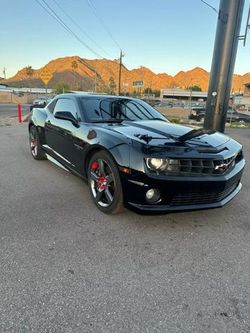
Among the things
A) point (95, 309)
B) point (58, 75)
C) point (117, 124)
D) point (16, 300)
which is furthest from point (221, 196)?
point (58, 75)

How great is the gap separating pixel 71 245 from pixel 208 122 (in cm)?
735

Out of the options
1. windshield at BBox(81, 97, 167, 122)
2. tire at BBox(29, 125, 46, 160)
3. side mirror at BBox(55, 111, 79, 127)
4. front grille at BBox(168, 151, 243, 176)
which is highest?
windshield at BBox(81, 97, 167, 122)

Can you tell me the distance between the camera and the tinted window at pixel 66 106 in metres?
4.03

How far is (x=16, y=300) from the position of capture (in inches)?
75.5

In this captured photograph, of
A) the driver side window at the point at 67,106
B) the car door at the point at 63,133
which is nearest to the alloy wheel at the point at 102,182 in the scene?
the car door at the point at 63,133

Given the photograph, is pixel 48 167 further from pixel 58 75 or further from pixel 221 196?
pixel 58 75

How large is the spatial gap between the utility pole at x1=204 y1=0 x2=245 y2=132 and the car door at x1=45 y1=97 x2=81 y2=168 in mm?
5649

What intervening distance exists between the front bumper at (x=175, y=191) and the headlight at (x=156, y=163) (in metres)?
0.11

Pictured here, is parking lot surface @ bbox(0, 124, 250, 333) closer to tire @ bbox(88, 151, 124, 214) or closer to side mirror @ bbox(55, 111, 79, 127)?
tire @ bbox(88, 151, 124, 214)

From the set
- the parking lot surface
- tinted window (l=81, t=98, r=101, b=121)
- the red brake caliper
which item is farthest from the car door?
the parking lot surface

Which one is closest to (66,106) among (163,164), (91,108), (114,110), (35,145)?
(91,108)

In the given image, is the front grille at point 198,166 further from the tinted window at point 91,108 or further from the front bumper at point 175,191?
the tinted window at point 91,108

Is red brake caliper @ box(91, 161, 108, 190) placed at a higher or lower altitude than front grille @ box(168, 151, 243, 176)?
lower

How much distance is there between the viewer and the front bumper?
8.97 ft
